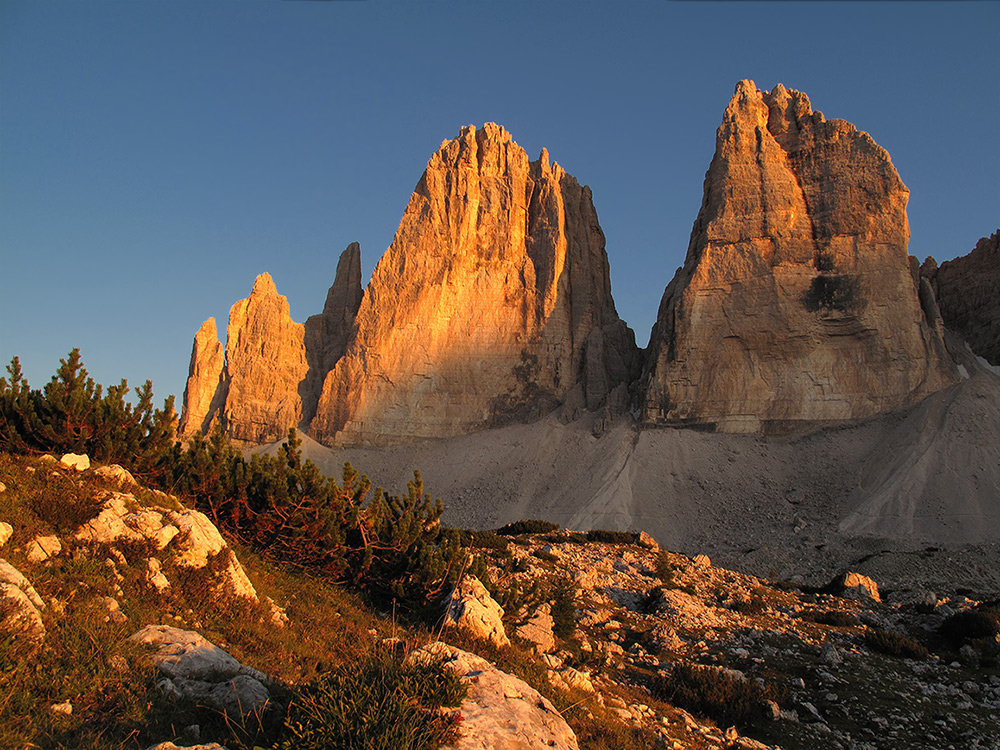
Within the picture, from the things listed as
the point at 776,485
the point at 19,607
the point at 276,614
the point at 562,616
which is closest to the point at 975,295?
the point at 776,485

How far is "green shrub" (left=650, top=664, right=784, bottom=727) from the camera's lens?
841 cm

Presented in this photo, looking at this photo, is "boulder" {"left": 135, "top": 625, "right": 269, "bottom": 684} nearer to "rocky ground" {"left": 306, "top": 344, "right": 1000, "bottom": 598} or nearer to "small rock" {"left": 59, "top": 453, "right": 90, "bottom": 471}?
"small rock" {"left": 59, "top": 453, "right": 90, "bottom": 471}

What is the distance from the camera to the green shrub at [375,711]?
4188 mm

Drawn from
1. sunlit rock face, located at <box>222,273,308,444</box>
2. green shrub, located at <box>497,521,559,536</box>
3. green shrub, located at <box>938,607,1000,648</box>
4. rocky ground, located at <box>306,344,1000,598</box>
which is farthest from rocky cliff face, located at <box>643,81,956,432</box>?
sunlit rock face, located at <box>222,273,308,444</box>

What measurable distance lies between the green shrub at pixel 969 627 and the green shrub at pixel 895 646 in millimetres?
1472

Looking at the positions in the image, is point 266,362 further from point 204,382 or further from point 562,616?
point 562,616

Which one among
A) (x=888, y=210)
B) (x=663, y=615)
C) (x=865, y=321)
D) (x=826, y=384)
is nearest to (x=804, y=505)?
(x=826, y=384)

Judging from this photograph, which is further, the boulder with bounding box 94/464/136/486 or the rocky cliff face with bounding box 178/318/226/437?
the rocky cliff face with bounding box 178/318/226/437

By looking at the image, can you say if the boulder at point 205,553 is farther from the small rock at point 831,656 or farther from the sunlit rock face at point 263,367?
the sunlit rock face at point 263,367

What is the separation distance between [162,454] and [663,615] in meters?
11.1

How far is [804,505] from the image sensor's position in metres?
42.8

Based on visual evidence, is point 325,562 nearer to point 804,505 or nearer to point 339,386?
point 804,505

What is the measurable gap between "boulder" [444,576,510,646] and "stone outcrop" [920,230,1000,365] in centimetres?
5914

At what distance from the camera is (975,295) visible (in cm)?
5703
